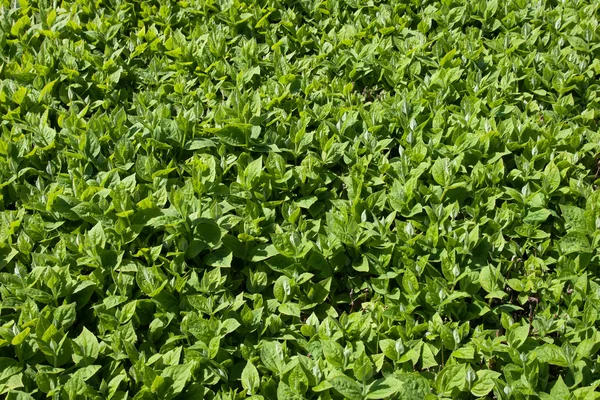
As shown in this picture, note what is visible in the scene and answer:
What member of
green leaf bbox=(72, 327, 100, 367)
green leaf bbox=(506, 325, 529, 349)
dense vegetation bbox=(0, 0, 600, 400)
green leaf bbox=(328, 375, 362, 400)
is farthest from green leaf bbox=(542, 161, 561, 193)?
green leaf bbox=(72, 327, 100, 367)

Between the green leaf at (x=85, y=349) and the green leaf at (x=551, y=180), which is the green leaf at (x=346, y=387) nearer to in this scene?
the green leaf at (x=85, y=349)

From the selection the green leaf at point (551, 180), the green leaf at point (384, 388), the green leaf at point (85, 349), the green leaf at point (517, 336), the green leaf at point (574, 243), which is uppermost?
the green leaf at point (551, 180)

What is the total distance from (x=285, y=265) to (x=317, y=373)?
0.78 metres

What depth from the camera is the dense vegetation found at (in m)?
3.22

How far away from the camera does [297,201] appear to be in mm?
4109

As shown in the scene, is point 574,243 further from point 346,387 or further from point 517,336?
point 346,387

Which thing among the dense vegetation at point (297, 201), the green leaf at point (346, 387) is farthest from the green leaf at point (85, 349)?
the green leaf at point (346, 387)

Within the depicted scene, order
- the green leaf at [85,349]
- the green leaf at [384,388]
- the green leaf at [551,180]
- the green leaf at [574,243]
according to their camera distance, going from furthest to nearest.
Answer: the green leaf at [551,180], the green leaf at [574,243], the green leaf at [85,349], the green leaf at [384,388]

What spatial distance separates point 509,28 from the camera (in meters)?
5.58

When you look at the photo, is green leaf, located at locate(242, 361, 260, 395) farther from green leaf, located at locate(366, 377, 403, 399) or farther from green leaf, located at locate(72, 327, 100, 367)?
green leaf, located at locate(72, 327, 100, 367)

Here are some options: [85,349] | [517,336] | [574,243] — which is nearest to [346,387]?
[517,336]

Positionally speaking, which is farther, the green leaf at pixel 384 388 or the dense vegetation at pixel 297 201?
the dense vegetation at pixel 297 201

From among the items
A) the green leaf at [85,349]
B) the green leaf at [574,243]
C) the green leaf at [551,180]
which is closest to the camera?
the green leaf at [85,349]

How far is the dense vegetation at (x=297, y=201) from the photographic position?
10.6 ft
